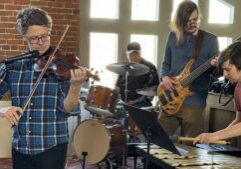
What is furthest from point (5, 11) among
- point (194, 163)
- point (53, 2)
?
point (194, 163)

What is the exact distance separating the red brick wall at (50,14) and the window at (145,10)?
1.10m

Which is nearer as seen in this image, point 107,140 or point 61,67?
point 61,67

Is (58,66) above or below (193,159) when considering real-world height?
above

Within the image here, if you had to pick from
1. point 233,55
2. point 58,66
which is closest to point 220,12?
point 233,55

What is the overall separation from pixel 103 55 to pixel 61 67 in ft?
13.5

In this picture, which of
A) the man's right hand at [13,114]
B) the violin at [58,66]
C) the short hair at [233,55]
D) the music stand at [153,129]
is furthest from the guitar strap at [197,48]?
the man's right hand at [13,114]

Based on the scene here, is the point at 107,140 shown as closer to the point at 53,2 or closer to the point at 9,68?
the point at 53,2

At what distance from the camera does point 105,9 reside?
6.33 m

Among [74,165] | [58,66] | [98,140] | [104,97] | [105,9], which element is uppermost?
[105,9]

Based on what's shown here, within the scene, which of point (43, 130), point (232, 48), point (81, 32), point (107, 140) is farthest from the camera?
point (81, 32)

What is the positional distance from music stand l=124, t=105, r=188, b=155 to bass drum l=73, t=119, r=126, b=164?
2058 millimetres

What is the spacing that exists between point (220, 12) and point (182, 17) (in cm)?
346

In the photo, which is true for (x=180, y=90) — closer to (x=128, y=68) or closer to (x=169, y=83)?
(x=169, y=83)

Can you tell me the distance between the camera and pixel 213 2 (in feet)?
22.3
